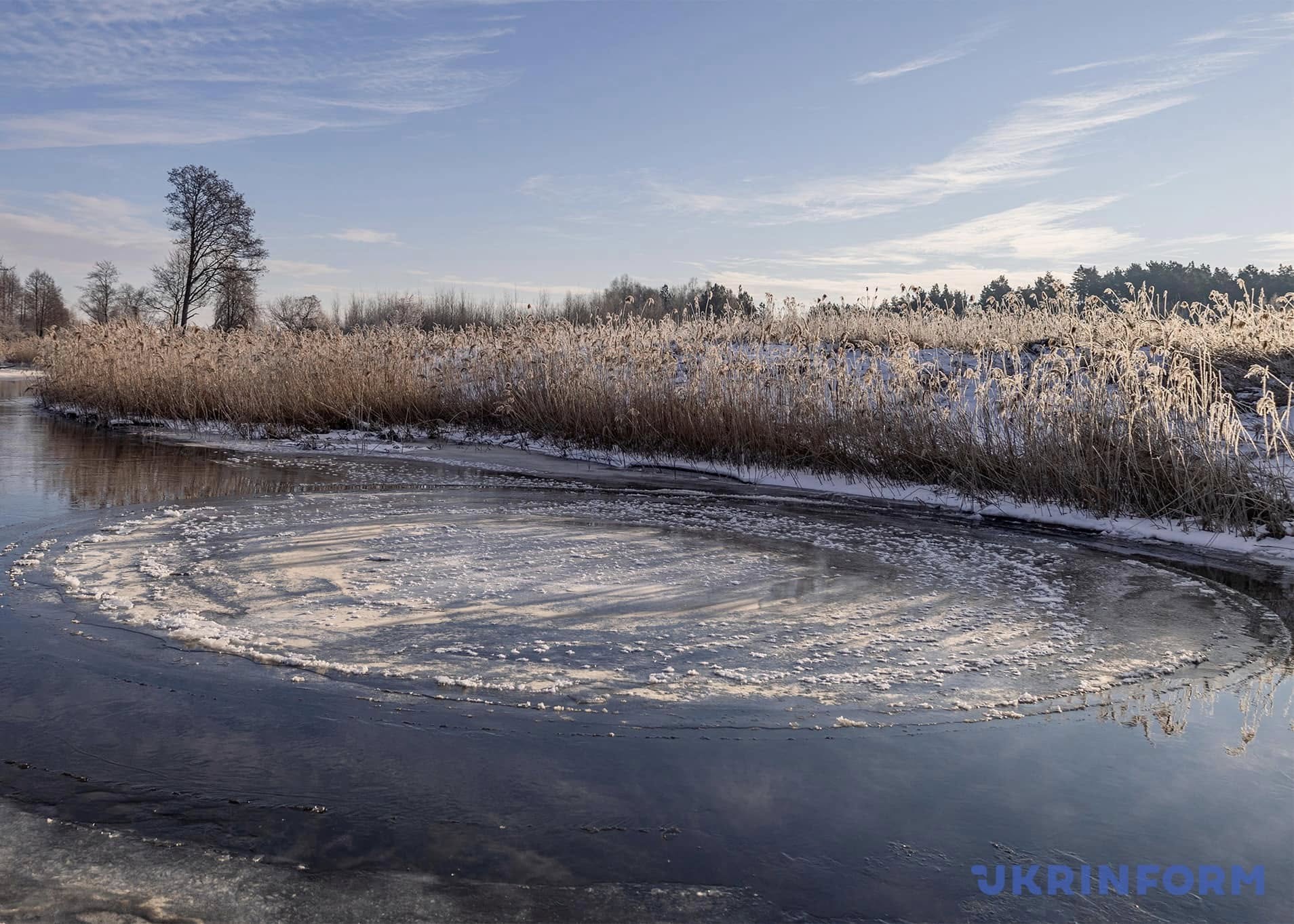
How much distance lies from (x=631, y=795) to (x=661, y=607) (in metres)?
1.59

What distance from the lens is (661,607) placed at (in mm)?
3693

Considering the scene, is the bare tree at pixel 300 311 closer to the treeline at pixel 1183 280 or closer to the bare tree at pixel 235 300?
the bare tree at pixel 235 300

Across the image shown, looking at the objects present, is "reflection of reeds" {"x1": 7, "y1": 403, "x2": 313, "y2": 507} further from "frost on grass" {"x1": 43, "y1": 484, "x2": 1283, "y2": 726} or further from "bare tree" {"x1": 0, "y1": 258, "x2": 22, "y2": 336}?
"bare tree" {"x1": 0, "y1": 258, "x2": 22, "y2": 336}

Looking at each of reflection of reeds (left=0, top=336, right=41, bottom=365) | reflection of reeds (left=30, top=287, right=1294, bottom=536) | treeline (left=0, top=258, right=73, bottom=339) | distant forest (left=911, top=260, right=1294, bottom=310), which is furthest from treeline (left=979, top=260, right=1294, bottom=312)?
treeline (left=0, top=258, right=73, bottom=339)

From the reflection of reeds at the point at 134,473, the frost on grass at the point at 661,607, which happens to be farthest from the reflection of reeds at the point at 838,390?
the reflection of reeds at the point at 134,473

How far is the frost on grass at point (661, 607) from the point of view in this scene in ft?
9.57

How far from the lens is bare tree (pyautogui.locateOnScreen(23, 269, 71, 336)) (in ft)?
214

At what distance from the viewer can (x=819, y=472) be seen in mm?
8344

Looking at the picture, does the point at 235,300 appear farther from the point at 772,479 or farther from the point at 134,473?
the point at 772,479

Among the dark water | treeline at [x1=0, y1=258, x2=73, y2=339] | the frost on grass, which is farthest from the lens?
treeline at [x1=0, y1=258, x2=73, y2=339]

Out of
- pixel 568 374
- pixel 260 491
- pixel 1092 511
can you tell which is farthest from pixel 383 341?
pixel 1092 511

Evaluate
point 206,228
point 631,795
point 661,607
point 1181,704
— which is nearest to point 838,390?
point 661,607

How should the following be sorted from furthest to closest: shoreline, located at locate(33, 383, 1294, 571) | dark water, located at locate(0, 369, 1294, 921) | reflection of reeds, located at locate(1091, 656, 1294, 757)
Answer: shoreline, located at locate(33, 383, 1294, 571) → reflection of reeds, located at locate(1091, 656, 1294, 757) → dark water, located at locate(0, 369, 1294, 921)

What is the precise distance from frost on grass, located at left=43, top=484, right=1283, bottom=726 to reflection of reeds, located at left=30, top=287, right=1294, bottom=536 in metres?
1.47
